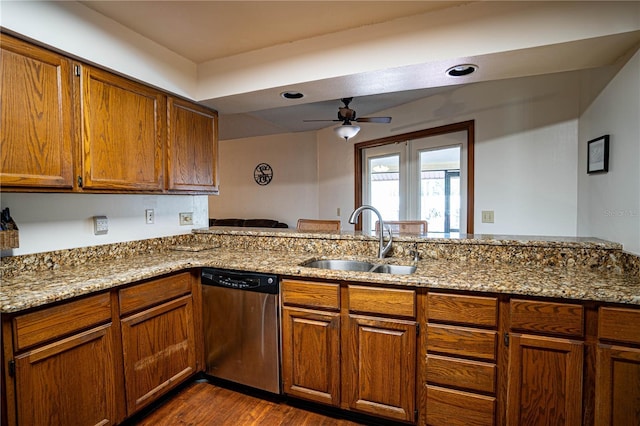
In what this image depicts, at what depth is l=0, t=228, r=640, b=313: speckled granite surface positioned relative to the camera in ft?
4.47

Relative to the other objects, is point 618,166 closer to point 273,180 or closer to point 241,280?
point 241,280

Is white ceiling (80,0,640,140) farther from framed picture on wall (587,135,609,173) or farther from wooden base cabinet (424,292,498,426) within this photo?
wooden base cabinet (424,292,498,426)

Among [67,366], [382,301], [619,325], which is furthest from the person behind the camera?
[382,301]

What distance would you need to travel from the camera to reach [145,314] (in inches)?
67.2

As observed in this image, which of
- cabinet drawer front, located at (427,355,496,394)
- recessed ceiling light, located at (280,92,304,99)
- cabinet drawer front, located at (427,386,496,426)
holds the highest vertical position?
recessed ceiling light, located at (280,92,304,99)

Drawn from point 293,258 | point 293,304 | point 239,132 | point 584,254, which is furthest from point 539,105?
point 239,132

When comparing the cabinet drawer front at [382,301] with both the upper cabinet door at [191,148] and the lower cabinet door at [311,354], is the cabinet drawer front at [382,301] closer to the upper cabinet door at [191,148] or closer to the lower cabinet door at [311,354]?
the lower cabinet door at [311,354]

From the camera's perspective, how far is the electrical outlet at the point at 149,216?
2326mm

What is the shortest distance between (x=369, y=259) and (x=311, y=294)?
494mm

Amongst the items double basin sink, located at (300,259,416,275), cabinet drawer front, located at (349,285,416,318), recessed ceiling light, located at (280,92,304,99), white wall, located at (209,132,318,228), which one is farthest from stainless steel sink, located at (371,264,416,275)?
white wall, located at (209,132,318,228)

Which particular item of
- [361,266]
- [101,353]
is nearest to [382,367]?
[361,266]

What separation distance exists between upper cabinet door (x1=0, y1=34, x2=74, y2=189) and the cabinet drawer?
632 millimetres

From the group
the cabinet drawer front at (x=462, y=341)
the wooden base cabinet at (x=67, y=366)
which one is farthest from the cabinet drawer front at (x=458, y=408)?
the wooden base cabinet at (x=67, y=366)

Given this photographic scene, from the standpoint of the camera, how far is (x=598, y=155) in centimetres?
189
